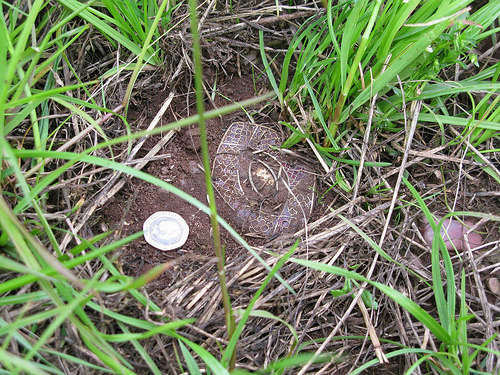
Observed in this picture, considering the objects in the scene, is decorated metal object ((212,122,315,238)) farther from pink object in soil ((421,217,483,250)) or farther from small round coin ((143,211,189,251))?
pink object in soil ((421,217,483,250))

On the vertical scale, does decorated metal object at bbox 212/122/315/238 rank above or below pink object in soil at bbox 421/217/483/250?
above

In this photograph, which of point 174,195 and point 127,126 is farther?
point 174,195

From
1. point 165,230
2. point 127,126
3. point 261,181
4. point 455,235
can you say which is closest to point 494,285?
point 455,235

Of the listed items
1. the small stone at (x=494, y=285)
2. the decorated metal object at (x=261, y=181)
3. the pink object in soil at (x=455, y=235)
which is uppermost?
the decorated metal object at (x=261, y=181)

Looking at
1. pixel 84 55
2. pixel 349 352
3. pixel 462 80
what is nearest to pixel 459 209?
pixel 462 80

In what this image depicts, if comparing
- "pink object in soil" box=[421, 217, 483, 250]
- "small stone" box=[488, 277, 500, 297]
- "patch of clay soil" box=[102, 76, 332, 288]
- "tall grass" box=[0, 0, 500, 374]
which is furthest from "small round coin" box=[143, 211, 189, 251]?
"small stone" box=[488, 277, 500, 297]

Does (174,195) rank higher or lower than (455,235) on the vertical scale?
higher

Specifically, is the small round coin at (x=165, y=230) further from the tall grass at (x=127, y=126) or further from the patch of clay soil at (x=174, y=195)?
the tall grass at (x=127, y=126)

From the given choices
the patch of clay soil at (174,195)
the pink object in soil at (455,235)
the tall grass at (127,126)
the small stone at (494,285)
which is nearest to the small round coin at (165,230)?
the patch of clay soil at (174,195)

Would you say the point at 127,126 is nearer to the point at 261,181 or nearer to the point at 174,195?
the point at 174,195
